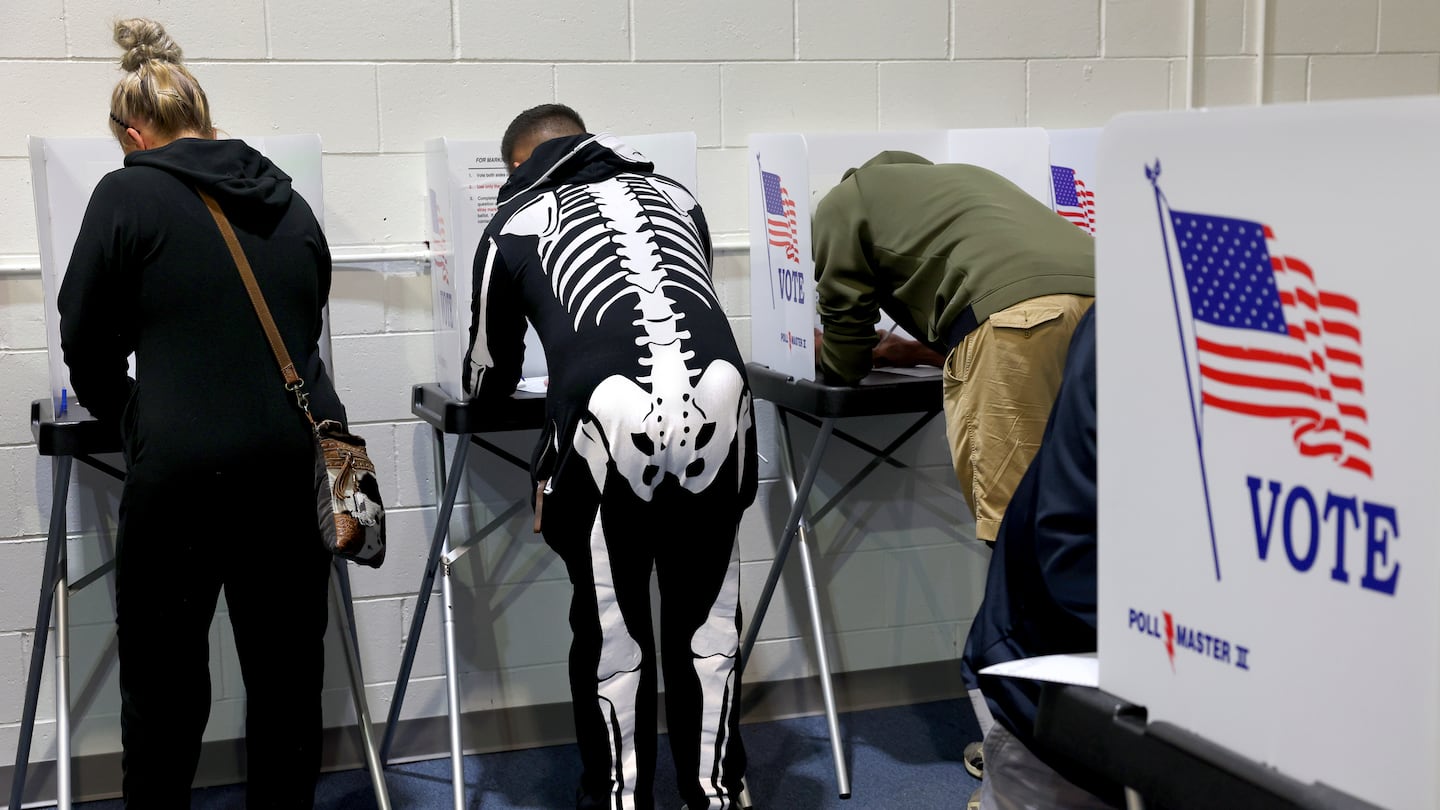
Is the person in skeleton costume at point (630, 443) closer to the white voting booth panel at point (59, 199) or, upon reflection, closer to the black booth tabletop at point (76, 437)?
the black booth tabletop at point (76, 437)

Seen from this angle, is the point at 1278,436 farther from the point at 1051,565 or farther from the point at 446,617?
the point at 446,617

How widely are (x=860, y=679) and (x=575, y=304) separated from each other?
145 centimetres

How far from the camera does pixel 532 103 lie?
2.69 metres

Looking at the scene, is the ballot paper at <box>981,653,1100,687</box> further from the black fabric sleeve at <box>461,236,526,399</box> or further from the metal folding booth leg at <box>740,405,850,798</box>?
the metal folding booth leg at <box>740,405,850,798</box>

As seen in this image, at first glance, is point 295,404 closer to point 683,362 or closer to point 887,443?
point 683,362

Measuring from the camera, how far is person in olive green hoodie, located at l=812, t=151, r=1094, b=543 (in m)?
2.12

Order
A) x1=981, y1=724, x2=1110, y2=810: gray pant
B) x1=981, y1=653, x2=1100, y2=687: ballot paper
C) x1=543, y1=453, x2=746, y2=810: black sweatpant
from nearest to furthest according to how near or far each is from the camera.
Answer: x1=981, y1=653, x2=1100, y2=687: ballot paper < x1=981, y1=724, x2=1110, y2=810: gray pant < x1=543, y1=453, x2=746, y2=810: black sweatpant

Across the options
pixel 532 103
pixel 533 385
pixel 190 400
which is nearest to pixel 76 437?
pixel 190 400

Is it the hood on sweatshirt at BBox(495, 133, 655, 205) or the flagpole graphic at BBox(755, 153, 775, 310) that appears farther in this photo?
the flagpole graphic at BBox(755, 153, 775, 310)

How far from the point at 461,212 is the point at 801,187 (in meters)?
0.65

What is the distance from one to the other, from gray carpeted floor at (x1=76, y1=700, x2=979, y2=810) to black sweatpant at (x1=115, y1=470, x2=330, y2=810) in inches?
19.4

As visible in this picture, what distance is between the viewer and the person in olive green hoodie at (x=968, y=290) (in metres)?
2.12

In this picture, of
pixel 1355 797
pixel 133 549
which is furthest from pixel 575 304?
pixel 1355 797

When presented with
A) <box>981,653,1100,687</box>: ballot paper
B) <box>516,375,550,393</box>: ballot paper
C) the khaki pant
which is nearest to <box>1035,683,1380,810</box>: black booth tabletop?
<box>981,653,1100,687</box>: ballot paper
